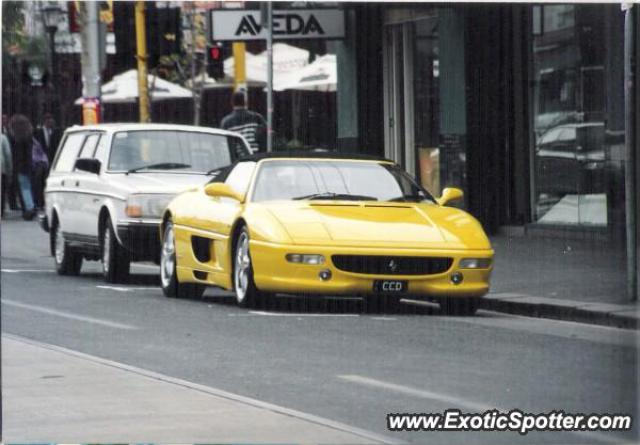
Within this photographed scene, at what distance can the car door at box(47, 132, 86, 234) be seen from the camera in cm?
1278

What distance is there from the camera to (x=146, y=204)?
1565cm

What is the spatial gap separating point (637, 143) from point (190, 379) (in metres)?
3.65

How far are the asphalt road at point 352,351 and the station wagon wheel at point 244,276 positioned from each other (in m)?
0.12

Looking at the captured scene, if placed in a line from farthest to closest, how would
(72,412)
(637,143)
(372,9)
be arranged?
(637,143) → (372,9) → (72,412)

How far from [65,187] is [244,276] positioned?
250 cm

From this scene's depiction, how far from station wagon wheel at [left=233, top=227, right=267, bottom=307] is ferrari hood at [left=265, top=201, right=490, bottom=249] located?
0.44 metres

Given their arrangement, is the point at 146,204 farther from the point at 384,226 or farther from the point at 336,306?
the point at 384,226

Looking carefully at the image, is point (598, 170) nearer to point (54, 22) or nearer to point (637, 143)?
point (637, 143)

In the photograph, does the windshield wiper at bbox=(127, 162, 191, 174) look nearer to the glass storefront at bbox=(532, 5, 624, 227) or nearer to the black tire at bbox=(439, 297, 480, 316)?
the glass storefront at bbox=(532, 5, 624, 227)

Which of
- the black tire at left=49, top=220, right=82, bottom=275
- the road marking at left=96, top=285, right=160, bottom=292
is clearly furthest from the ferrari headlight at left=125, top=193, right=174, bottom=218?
the black tire at left=49, top=220, right=82, bottom=275

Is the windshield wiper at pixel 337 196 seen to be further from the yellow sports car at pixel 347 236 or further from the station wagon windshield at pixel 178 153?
the station wagon windshield at pixel 178 153

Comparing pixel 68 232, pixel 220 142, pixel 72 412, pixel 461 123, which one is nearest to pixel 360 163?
pixel 461 123

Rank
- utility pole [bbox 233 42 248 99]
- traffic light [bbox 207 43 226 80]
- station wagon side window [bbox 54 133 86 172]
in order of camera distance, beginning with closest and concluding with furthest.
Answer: station wagon side window [bbox 54 133 86 172], traffic light [bbox 207 43 226 80], utility pole [bbox 233 42 248 99]

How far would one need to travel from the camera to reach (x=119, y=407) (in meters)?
7.28
